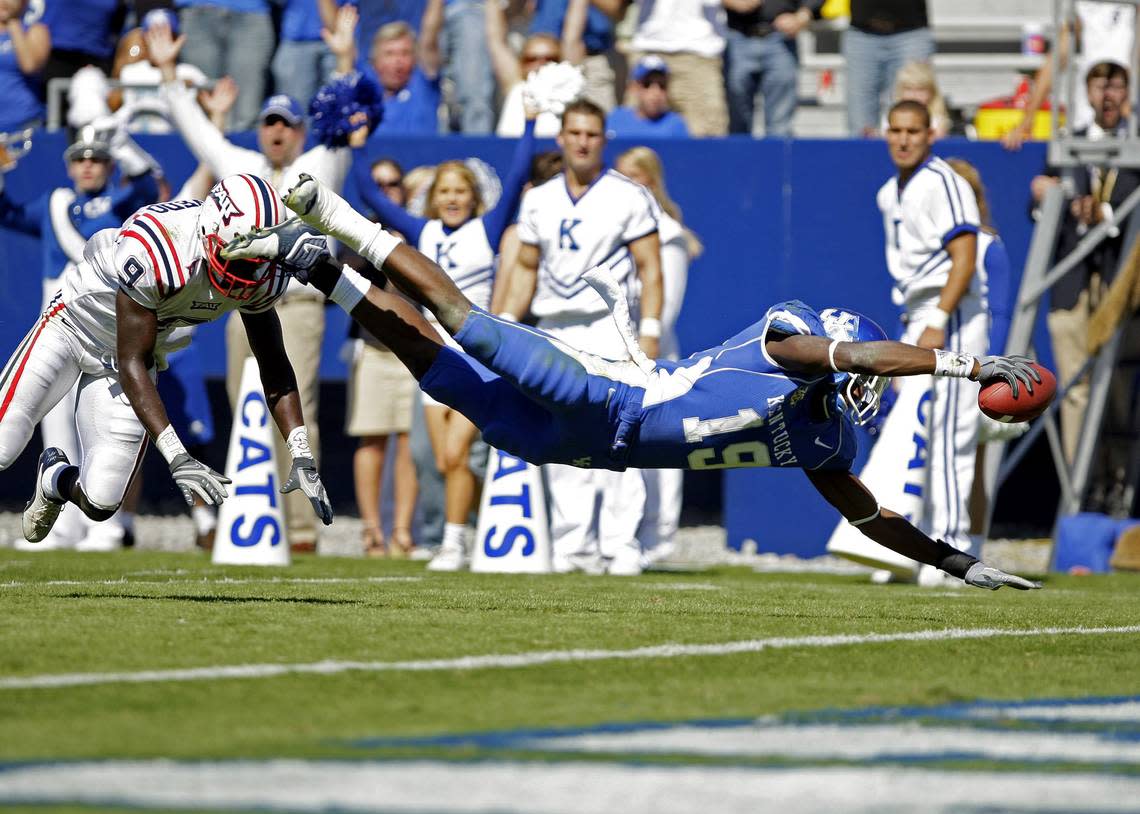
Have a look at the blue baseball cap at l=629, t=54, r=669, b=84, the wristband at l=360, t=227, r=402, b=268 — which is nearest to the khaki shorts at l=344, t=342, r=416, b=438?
the blue baseball cap at l=629, t=54, r=669, b=84

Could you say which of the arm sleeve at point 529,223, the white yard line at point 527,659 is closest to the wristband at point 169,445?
the white yard line at point 527,659

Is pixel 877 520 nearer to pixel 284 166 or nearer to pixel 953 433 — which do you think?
pixel 953 433

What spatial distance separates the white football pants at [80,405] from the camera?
19.6 ft

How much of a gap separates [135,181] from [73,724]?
252 inches

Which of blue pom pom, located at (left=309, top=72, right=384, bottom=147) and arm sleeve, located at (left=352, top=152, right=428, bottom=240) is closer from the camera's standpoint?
blue pom pom, located at (left=309, top=72, right=384, bottom=147)

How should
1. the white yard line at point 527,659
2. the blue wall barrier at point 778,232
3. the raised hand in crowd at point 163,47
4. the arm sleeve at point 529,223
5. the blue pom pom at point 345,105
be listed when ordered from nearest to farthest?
the white yard line at point 527,659
the arm sleeve at point 529,223
the blue pom pom at point 345,105
the raised hand in crowd at point 163,47
the blue wall barrier at point 778,232

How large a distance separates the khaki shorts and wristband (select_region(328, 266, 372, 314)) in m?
4.06

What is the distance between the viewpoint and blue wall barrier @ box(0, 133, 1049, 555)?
33.1ft

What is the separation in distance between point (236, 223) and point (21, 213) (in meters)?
4.43

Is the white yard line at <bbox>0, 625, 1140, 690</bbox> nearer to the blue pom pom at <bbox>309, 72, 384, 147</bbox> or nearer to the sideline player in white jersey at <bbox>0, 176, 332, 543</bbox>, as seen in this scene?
the sideline player in white jersey at <bbox>0, 176, 332, 543</bbox>

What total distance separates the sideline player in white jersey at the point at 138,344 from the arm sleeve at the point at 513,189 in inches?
96.6

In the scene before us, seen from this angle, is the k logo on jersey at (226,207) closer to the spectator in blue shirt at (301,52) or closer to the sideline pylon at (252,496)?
the sideline pylon at (252,496)

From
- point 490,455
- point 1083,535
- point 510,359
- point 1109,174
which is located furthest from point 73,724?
point 1109,174

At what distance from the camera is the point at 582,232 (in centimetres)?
812
